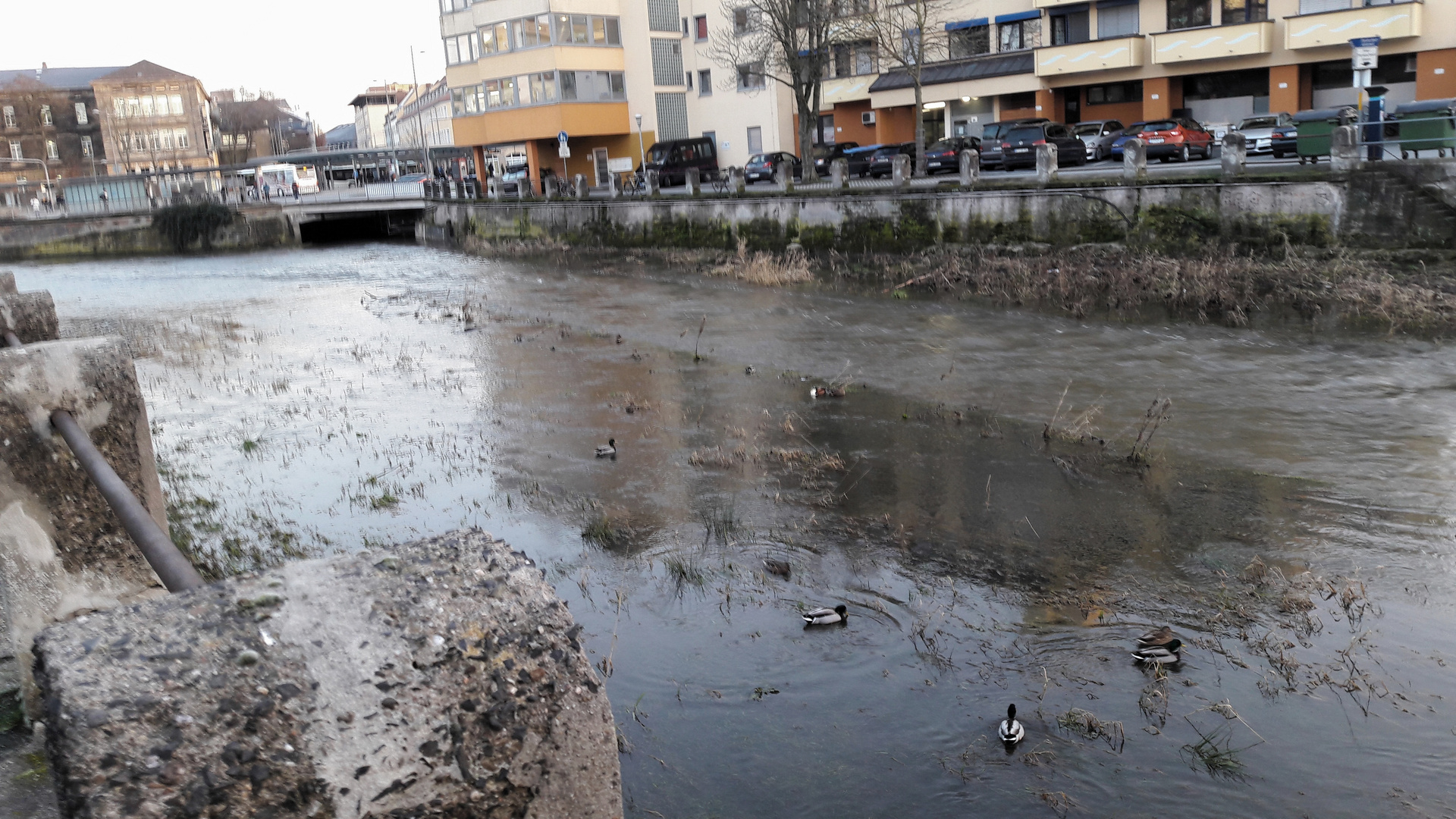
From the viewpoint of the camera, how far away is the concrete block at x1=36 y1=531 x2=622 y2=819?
1.17 meters

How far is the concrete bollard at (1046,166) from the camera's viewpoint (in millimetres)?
24156

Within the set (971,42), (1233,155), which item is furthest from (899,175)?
(971,42)

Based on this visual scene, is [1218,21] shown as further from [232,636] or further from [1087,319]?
[232,636]

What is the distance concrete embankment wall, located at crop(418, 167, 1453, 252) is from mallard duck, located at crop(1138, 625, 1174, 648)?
1581cm

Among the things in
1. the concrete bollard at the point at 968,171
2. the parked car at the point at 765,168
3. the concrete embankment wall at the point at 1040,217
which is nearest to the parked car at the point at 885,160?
the parked car at the point at 765,168

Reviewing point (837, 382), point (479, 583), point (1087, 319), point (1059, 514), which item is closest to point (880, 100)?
point (1087, 319)

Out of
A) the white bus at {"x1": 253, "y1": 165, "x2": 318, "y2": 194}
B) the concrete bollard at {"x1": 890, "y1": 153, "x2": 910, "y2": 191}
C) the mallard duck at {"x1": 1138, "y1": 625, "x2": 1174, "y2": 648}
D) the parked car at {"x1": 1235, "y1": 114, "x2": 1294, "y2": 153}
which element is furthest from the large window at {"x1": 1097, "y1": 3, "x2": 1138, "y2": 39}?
the white bus at {"x1": 253, "y1": 165, "x2": 318, "y2": 194}

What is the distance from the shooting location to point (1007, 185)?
81.7 feet

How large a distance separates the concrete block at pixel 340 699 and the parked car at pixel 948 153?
33287 millimetres

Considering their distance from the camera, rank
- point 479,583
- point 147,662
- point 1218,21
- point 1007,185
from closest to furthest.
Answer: point 147,662 → point 479,583 → point 1007,185 → point 1218,21

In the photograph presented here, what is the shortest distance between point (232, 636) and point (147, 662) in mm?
88

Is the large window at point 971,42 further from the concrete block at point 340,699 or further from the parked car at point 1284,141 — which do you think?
the concrete block at point 340,699

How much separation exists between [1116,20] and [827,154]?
11.6 meters

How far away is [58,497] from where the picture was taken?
9.23 feet
